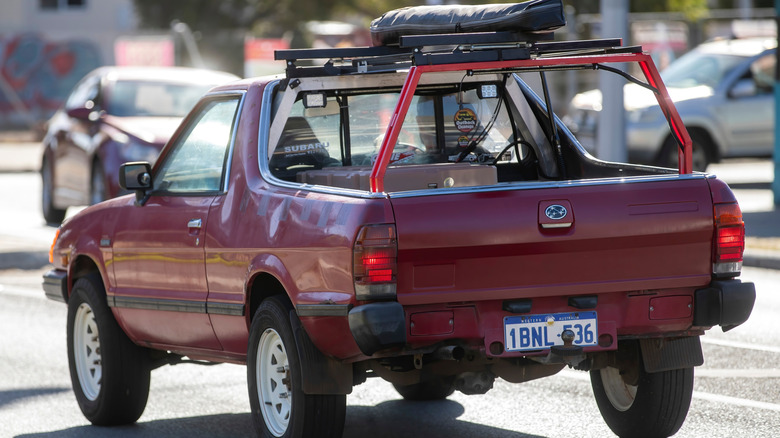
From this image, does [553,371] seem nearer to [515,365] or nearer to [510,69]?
[515,365]

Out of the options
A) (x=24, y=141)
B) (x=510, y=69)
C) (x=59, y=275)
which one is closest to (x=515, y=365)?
(x=510, y=69)

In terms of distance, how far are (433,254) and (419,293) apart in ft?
0.52

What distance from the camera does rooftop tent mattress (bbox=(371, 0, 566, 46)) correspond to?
5.79m

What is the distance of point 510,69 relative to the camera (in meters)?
6.10

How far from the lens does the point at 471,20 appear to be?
625 cm

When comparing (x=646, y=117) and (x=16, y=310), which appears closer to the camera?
(x=16, y=310)

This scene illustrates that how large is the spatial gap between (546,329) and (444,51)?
4.50ft

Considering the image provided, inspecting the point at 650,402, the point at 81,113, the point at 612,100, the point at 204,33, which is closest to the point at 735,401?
the point at 650,402

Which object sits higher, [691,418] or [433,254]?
[433,254]

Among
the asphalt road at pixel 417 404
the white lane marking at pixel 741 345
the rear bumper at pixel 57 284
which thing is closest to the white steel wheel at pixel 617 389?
the asphalt road at pixel 417 404

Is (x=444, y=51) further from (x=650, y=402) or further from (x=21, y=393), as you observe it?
(x=21, y=393)

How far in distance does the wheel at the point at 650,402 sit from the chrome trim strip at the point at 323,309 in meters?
1.48

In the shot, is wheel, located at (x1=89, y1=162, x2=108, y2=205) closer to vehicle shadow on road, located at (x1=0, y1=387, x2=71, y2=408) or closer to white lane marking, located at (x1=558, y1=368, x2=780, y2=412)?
vehicle shadow on road, located at (x1=0, y1=387, x2=71, y2=408)

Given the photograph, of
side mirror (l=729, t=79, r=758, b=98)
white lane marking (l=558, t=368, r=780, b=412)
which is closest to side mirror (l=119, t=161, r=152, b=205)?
white lane marking (l=558, t=368, r=780, b=412)
